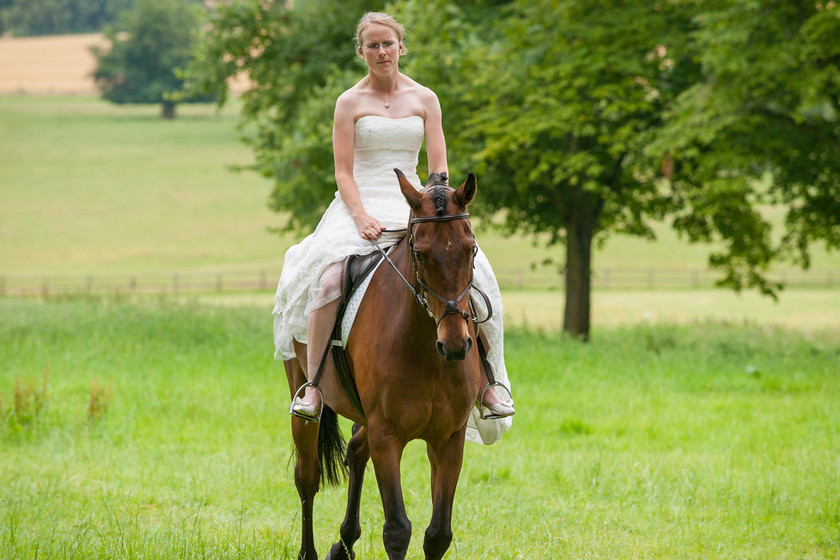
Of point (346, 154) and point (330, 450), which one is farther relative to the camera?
point (330, 450)

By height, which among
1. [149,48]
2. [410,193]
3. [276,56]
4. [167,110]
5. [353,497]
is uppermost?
[149,48]

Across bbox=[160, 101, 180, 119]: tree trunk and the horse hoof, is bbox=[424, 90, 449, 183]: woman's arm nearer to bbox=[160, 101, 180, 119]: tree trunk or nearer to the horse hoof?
the horse hoof

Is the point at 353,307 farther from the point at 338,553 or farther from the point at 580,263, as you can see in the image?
the point at 580,263

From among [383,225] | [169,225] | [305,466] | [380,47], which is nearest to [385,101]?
[380,47]

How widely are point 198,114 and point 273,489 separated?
98.3m

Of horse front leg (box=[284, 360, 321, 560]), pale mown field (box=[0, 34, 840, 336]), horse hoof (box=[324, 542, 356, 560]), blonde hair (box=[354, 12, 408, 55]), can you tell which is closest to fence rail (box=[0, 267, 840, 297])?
pale mown field (box=[0, 34, 840, 336])

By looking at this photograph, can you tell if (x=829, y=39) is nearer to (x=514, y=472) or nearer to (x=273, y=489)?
(x=514, y=472)

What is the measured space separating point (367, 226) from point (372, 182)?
0.45 meters

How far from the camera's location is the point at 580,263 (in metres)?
20.6

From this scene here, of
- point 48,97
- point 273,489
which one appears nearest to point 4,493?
point 273,489

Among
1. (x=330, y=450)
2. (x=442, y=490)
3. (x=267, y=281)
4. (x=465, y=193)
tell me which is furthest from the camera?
(x=267, y=281)

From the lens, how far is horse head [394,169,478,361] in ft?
13.9

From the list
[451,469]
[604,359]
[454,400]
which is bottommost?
[604,359]

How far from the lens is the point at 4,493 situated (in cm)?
732
